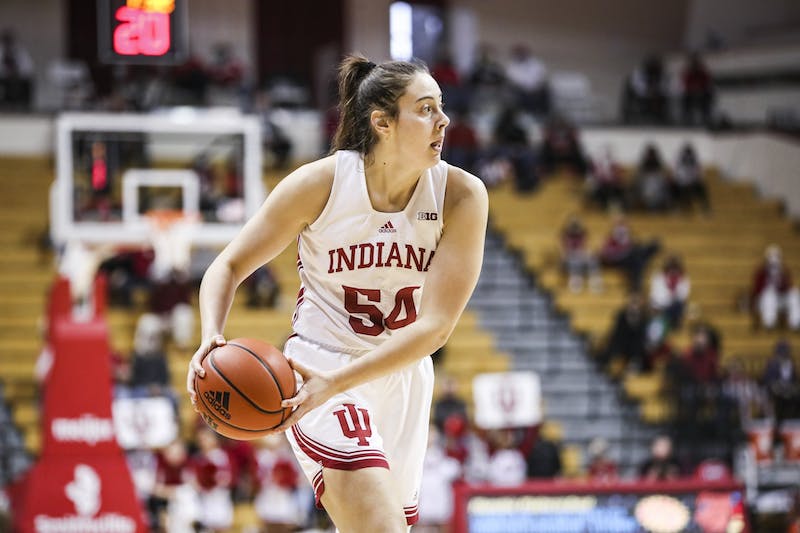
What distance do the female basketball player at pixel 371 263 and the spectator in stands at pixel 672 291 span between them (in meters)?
13.0

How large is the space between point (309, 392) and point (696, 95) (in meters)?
19.5

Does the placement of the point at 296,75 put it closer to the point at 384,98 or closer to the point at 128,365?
the point at 128,365

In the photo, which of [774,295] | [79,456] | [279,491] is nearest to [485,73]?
[774,295]

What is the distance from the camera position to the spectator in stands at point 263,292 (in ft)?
53.4

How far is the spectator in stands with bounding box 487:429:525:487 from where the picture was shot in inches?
505

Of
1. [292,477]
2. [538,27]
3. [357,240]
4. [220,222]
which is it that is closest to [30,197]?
[220,222]

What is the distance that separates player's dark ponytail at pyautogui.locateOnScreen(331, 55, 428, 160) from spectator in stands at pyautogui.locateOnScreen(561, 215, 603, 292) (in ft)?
44.0

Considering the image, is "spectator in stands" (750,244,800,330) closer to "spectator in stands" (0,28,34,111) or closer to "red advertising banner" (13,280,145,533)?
"red advertising banner" (13,280,145,533)

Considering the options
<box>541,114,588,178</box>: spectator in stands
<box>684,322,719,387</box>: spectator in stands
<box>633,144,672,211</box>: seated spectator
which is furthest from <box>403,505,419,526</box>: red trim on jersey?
<box>541,114,588,178</box>: spectator in stands

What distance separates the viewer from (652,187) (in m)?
19.7

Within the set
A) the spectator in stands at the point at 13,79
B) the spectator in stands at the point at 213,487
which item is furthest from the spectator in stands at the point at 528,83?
the spectator in stands at the point at 213,487

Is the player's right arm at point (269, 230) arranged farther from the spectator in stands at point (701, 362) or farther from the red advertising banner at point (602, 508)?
the spectator in stands at point (701, 362)

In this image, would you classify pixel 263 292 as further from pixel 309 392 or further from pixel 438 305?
pixel 309 392

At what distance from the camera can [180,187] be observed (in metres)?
13.8
